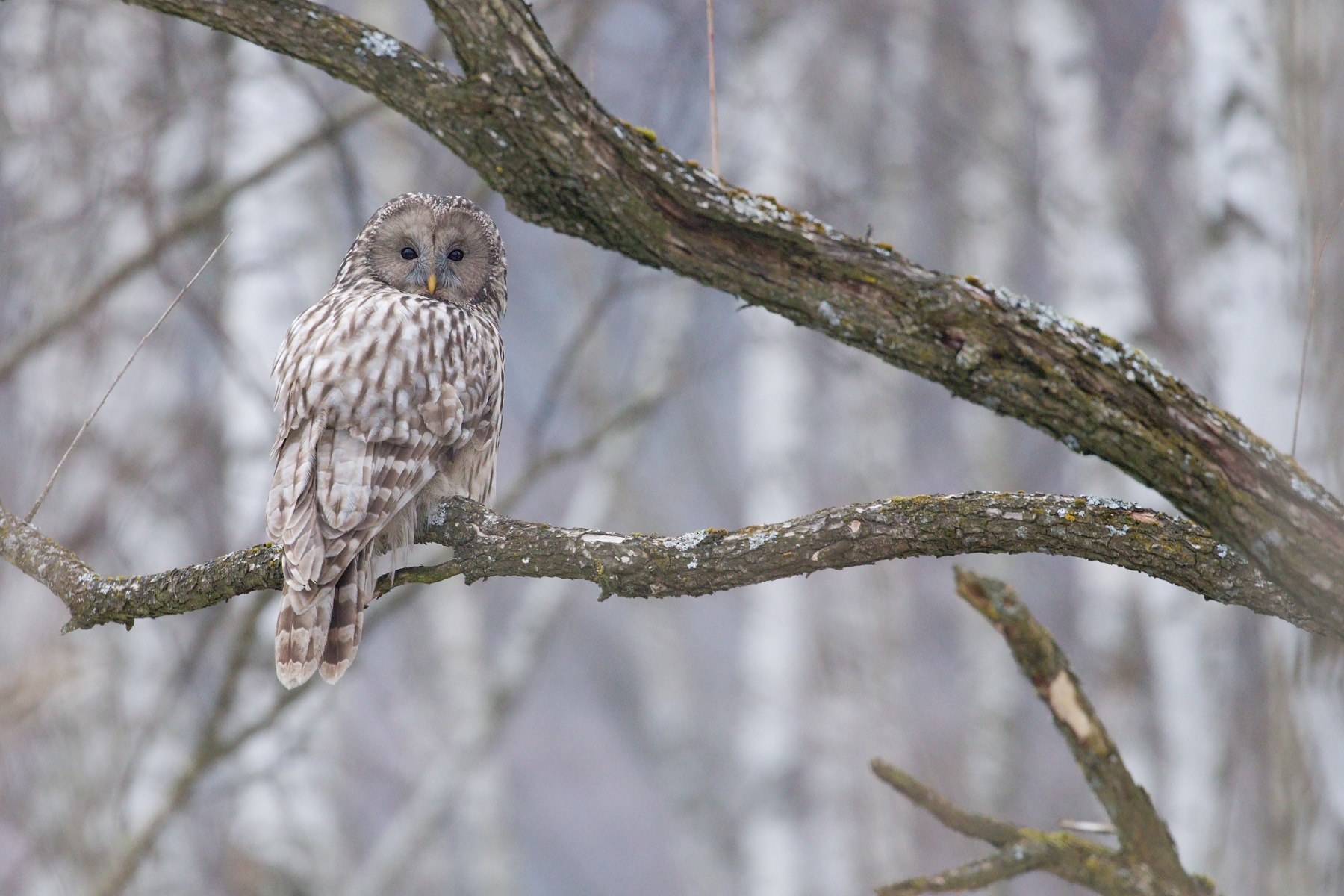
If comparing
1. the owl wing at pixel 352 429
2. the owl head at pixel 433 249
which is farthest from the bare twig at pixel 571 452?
the owl wing at pixel 352 429

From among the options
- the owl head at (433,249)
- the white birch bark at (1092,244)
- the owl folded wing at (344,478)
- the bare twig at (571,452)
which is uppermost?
the white birch bark at (1092,244)

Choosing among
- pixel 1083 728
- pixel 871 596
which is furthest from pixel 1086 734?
pixel 871 596

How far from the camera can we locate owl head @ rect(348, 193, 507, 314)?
433 centimetres

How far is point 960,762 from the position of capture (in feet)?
35.5

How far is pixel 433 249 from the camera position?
435 centimetres

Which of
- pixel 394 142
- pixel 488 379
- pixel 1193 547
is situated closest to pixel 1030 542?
pixel 1193 547

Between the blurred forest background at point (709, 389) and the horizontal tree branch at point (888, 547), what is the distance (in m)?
0.71

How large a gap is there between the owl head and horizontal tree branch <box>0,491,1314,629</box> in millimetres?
1605

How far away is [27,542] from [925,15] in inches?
357

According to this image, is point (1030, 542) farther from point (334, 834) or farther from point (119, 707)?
point (334, 834)

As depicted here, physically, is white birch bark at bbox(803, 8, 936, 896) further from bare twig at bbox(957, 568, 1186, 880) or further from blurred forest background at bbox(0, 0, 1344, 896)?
bare twig at bbox(957, 568, 1186, 880)

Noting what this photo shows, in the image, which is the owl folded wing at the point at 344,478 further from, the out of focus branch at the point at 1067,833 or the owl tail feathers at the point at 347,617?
the out of focus branch at the point at 1067,833

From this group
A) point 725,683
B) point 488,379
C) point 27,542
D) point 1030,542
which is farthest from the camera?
point 725,683

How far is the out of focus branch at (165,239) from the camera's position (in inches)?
220
